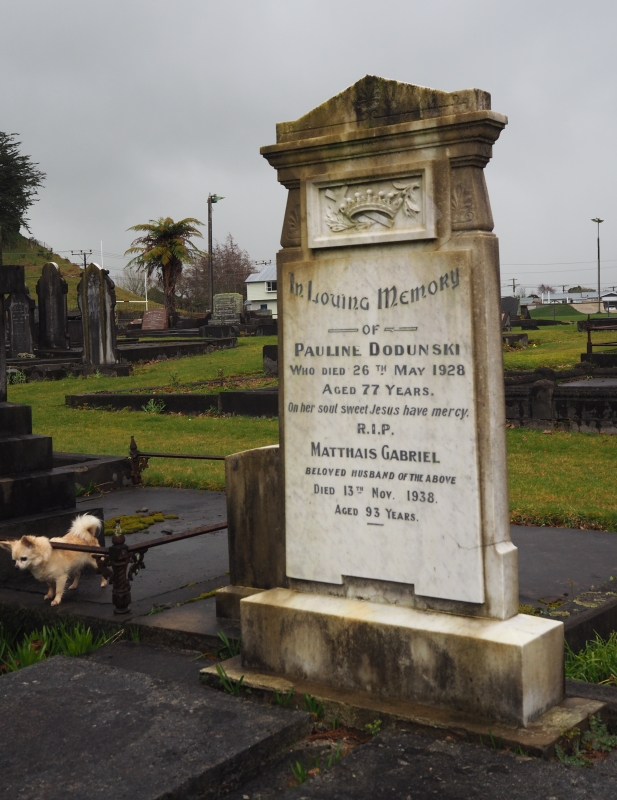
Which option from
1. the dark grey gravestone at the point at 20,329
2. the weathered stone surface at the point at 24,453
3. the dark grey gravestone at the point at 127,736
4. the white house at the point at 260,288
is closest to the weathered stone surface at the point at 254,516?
the dark grey gravestone at the point at 127,736

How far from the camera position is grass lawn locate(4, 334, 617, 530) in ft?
27.0

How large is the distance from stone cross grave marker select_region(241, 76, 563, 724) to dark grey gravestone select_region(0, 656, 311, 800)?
538 millimetres

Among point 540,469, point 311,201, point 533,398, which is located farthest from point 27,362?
point 311,201

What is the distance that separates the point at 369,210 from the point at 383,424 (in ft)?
3.05

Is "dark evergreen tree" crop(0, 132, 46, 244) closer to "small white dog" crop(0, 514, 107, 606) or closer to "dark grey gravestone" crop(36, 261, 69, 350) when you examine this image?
"dark grey gravestone" crop(36, 261, 69, 350)

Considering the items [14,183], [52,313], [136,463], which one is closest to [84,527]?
[136,463]

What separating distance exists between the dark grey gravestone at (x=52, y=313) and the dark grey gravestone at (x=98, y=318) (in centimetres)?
552

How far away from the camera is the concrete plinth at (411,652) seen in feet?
11.8

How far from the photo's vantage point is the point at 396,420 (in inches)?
157

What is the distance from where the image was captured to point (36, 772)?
3246mm

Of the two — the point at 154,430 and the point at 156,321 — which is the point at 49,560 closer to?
the point at 154,430

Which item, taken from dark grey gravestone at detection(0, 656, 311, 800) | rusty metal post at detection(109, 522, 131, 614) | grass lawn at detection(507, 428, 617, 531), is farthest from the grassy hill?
dark grey gravestone at detection(0, 656, 311, 800)

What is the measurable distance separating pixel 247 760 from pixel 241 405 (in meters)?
12.1

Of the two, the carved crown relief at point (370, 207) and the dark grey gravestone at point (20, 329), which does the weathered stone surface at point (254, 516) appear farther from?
the dark grey gravestone at point (20, 329)
